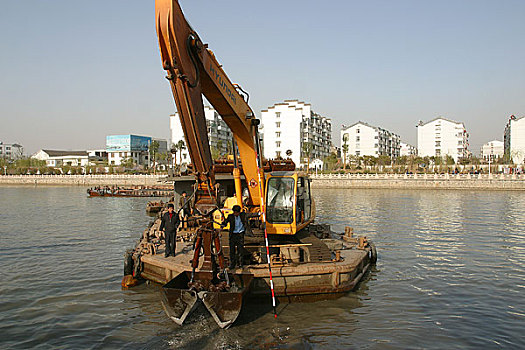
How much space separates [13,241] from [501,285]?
21522 mm

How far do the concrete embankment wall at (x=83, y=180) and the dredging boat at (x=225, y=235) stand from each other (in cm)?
7280

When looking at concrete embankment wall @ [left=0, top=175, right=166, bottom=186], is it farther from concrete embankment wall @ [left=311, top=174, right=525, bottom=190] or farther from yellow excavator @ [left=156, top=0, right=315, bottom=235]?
yellow excavator @ [left=156, top=0, right=315, bottom=235]

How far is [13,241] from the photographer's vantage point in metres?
20.3

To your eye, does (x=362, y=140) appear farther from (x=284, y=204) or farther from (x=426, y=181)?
(x=284, y=204)

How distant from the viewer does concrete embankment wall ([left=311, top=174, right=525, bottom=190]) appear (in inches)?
2278

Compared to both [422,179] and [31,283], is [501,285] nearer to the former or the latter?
[31,283]

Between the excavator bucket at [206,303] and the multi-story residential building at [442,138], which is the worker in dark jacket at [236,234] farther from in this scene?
the multi-story residential building at [442,138]

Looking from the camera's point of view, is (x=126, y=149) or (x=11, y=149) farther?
(x=11, y=149)

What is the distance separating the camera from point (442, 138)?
10788 centimetres

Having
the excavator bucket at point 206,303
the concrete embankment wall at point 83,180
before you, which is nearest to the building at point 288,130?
the concrete embankment wall at point 83,180

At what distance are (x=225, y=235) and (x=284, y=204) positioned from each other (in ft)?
6.25

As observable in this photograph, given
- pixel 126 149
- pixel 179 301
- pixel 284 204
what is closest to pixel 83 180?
pixel 126 149

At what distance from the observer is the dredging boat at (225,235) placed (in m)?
8.38

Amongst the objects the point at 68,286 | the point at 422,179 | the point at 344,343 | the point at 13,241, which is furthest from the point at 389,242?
the point at 422,179
